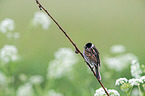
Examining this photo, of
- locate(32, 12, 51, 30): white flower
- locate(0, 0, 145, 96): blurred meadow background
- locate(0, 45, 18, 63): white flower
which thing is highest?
locate(0, 0, 145, 96): blurred meadow background

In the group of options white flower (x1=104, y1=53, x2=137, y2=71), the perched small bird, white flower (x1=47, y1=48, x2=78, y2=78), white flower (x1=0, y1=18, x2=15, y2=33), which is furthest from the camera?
white flower (x1=104, y1=53, x2=137, y2=71)

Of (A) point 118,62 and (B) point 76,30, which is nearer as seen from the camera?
(A) point 118,62

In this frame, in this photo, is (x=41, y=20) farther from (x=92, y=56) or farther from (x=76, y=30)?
(x=76, y=30)

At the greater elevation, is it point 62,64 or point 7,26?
point 7,26

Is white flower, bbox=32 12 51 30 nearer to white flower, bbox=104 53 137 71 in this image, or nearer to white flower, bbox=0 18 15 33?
white flower, bbox=0 18 15 33

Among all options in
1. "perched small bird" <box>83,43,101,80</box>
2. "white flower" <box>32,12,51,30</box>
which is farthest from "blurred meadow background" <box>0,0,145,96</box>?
"perched small bird" <box>83,43,101,80</box>

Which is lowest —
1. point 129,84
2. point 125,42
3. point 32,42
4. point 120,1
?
point 129,84

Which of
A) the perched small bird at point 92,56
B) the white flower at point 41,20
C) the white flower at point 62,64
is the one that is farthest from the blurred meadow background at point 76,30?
the perched small bird at point 92,56

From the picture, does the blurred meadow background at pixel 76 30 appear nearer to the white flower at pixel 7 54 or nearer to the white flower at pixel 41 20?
the white flower at pixel 41 20

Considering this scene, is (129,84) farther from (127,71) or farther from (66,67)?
(127,71)

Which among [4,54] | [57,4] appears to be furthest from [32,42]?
[4,54]

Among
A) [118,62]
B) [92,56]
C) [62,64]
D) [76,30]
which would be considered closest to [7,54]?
[62,64]
